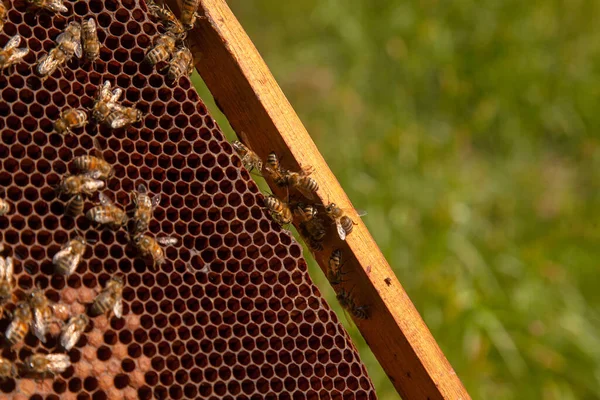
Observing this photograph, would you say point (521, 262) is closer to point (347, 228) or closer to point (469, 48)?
point (469, 48)

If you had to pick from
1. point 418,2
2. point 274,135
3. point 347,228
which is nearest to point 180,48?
point 274,135

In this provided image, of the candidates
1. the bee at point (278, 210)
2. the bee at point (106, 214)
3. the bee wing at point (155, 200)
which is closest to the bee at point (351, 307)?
the bee at point (278, 210)

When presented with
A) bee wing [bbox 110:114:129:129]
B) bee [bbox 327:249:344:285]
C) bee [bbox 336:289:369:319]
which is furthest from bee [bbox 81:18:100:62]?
bee [bbox 336:289:369:319]

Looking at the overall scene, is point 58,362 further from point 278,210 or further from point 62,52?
point 62,52

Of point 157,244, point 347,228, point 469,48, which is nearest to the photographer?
point 157,244

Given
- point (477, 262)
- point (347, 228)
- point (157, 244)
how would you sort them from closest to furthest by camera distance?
1. point (157, 244)
2. point (347, 228)
3. point (477, 262)

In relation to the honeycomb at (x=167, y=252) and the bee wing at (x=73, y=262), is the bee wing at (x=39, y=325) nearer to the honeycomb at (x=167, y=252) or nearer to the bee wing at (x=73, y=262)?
the honeycomb at (x=167, y=252)

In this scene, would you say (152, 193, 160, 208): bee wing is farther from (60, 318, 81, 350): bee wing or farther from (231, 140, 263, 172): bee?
(60, 318, 81, 350): bee wing
